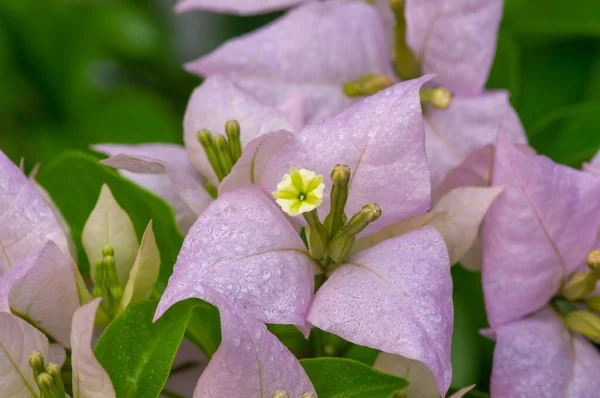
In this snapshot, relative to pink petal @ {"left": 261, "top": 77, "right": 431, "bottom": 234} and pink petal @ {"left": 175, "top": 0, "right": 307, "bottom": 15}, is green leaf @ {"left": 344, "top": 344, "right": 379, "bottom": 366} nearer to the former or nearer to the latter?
pink petal @ {"left": 261, "top": 77, "right": 431, "bottom": 234}

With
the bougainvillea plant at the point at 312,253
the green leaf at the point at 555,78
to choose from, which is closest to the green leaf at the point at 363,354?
the bougainvillea plant at the point at 312,253

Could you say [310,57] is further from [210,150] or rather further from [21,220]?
[21,220]

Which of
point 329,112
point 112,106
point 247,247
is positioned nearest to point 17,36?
point 112,106

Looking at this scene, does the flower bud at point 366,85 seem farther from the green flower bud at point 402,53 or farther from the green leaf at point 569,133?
the green leaf at point 569,133

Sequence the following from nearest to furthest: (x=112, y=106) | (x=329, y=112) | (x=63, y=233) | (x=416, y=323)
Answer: (x=416, y=323) < (x=63, y=233) < (x=329, y=112) < (x=112, y=106)

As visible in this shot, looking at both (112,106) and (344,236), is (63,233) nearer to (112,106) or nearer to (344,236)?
(344,236)
